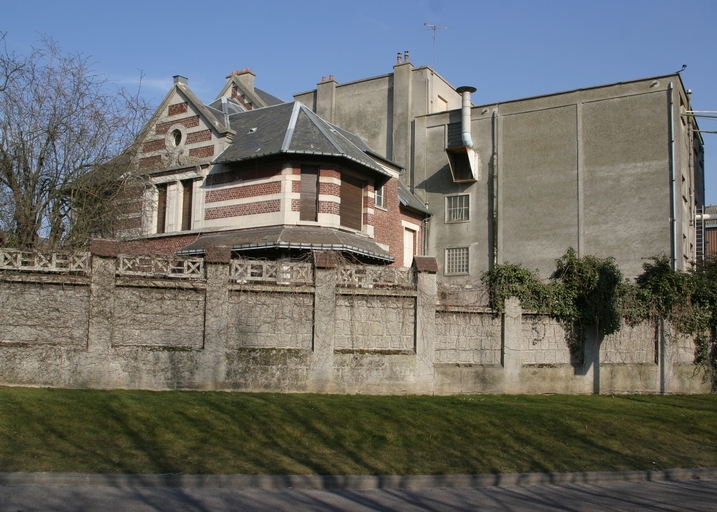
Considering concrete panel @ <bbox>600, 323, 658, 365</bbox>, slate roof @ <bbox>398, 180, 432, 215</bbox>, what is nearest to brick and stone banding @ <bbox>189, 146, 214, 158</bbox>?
slate roof @ <bbox>398, 180, 432, 215</bbox>

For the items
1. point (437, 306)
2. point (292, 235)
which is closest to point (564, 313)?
point (437, 306)

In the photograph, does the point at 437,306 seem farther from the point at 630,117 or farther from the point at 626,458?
the point at 630,117

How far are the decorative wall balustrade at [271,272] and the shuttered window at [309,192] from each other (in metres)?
7.22

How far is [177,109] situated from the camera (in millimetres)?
25672

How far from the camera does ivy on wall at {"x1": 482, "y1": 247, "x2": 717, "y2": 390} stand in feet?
56.2

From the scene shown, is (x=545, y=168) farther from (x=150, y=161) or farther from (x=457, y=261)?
(x=150, y=161)

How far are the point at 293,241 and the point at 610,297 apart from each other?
920 centimetres

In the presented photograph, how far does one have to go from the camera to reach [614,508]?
8539 millimetres

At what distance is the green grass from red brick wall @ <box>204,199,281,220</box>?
9.62 metres

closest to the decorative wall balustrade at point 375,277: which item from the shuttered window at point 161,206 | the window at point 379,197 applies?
the window at point 379,197

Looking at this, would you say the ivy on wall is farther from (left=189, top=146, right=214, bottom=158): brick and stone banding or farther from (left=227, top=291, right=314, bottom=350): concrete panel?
(left=189, top=146, right=214, bottom=158): brick and stone banding

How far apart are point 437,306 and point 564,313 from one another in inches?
141

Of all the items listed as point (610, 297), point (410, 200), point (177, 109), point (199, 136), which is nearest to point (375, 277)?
point (610, 297)

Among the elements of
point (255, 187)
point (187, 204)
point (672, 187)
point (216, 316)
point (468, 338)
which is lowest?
point (468, 338)
